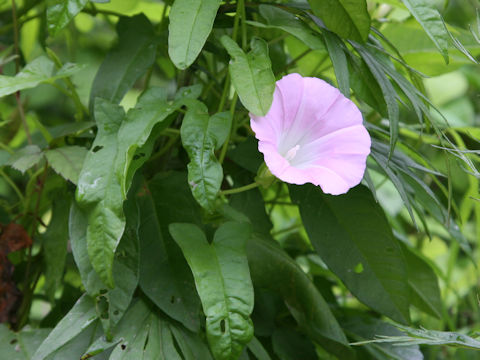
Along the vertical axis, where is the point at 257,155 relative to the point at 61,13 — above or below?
below

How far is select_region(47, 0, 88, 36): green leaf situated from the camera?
1.91 feet

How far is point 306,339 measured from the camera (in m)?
0.84

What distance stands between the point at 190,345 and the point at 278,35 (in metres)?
0.42

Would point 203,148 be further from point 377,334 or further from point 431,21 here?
point 377,334

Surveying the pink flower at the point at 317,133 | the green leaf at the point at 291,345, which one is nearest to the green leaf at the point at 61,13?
the pink flower at the point at 317,133

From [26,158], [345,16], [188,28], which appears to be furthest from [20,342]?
[345,16]

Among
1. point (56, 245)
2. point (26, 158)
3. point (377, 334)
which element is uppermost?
point (26, 158)

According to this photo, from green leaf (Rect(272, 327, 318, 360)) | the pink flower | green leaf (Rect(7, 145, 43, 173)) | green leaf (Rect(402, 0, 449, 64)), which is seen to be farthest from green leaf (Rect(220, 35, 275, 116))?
green leaf (Rect(272, 327, 318, 360))

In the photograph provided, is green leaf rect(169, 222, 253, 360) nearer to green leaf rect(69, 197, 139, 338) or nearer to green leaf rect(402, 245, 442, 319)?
green leaf rect(69, 197, 139, 338)

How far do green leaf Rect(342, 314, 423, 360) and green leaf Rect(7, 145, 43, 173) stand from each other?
1.63ft

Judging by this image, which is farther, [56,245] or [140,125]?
[56,245]

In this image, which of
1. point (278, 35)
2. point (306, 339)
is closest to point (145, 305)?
point (306, 339)

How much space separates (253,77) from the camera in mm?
560

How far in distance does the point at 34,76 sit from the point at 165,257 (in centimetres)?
26
